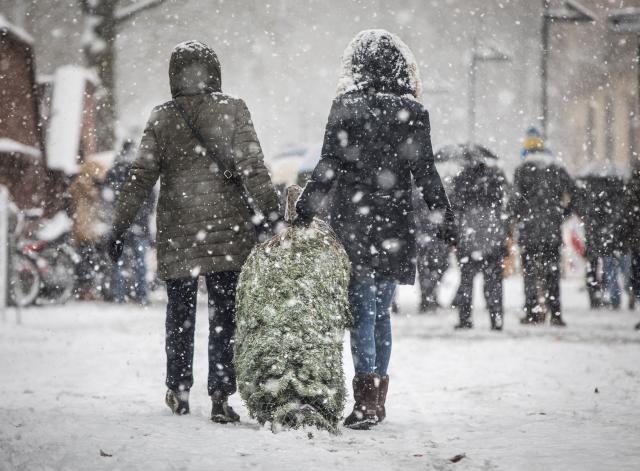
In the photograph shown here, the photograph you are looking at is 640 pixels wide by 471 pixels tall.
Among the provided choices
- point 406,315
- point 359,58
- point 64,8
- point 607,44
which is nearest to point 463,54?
point 607,44

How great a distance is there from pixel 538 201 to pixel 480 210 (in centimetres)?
83

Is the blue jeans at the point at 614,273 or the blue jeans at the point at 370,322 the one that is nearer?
the blue jeans at the point at 370,322

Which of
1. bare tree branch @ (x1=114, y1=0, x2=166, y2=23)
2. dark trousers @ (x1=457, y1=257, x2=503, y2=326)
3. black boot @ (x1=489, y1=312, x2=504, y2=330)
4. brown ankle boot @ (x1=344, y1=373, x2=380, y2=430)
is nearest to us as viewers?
brown ankle boot @ (x1=344, y1=373, x2=380, y2=430)

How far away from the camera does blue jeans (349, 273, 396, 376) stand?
14.7 feet

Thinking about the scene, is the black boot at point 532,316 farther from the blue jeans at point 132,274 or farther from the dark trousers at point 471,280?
the blue jeans at point 132,274

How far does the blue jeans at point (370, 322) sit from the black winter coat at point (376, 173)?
0.08m

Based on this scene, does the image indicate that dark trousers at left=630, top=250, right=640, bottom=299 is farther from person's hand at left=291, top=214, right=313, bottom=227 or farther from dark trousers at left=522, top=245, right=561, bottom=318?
person's hand at left=291, top=214, right=313, bottom=227

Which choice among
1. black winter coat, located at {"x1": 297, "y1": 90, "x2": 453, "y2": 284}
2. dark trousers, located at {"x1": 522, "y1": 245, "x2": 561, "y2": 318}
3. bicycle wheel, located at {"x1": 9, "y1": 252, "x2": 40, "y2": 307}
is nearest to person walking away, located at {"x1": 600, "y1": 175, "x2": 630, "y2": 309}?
dark trousers, located at {"x1": 522, "y1": 245, "x2": 561, "y2": 318}

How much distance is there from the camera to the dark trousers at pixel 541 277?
983 cm

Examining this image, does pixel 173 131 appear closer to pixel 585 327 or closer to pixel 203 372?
pixel 203 372

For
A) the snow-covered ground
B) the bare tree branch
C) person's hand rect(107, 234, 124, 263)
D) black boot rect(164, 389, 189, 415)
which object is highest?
the bare tree branch

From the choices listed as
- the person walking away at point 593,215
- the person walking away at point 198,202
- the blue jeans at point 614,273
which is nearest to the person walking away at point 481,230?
the person walking away at point 593,215

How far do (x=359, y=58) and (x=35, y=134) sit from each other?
39.0ft

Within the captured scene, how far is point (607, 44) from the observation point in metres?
31.5
